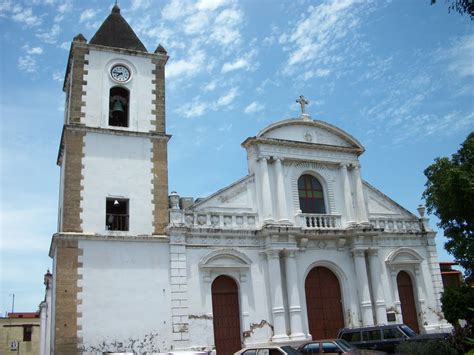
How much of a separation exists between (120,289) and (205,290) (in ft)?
10.8

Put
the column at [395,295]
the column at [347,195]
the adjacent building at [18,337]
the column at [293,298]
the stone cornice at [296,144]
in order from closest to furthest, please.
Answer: the column at [293,298] < the column at [395,295] < the stone cornice at [296,144] < the column at [347,195] < the adjacent building at [18,337]

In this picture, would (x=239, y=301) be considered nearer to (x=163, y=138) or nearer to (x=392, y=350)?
(x=392, y=350)

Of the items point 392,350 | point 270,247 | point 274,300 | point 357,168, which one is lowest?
point 392,350

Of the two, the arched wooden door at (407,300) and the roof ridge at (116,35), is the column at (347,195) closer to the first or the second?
the arched wooden door at (407,300)

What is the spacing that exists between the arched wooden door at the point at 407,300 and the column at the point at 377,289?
1678 millimetres

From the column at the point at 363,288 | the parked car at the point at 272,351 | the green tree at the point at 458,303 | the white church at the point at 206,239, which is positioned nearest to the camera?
the parked car at the point at 272,351

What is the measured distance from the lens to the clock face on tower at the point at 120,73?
21.6 meters

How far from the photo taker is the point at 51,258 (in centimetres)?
2078

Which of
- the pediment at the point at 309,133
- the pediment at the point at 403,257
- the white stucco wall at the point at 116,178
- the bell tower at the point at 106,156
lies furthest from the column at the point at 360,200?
the white stucco wall at the point at 116,178

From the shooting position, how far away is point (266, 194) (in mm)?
21703

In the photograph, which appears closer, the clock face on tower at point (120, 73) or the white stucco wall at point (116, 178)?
the white stucco wall at point (116, 178)

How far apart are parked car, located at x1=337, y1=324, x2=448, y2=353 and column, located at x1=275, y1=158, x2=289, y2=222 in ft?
17.8

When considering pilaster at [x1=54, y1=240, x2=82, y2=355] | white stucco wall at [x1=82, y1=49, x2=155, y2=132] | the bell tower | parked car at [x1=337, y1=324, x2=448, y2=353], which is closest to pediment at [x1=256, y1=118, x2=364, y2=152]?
the bell tower

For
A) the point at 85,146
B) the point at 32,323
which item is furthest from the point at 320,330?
the point at 32,323
